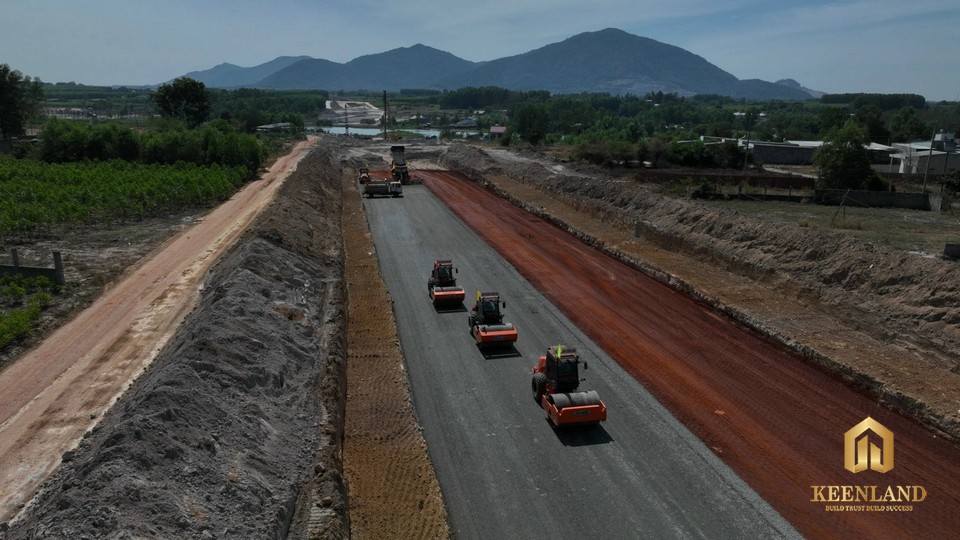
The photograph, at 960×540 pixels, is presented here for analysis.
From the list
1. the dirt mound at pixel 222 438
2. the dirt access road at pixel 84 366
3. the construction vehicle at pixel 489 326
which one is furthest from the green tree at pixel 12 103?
the construction vehicle at pixel 489 326

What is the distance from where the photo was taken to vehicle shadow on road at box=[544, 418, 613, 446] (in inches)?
685

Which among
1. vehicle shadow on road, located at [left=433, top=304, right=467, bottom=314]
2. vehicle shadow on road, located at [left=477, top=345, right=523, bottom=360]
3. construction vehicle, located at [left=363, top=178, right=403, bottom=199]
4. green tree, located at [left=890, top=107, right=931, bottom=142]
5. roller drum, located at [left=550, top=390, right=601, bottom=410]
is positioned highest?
green tree, located at [left=890, top=107, right=931, bottom=142]

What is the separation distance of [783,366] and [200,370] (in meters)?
18.8

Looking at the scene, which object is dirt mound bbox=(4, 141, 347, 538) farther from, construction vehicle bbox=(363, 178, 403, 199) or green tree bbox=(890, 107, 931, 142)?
green tree bbox=(890, 107, 931, 142)

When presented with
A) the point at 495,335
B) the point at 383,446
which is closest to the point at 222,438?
the point at 383,446

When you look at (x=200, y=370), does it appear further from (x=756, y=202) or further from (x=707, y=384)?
(x=756, y=202)

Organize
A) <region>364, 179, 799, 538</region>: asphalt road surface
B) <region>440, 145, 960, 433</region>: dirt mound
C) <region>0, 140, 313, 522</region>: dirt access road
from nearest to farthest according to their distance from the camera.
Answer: <region>364, 179, 799, 538</region>: asphalt road surface < <region>0, 140, 313, 522</region>: dirt access road < <region>440, 145, 960, 433</region>: dirt mound

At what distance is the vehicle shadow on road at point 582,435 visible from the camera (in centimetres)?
1739

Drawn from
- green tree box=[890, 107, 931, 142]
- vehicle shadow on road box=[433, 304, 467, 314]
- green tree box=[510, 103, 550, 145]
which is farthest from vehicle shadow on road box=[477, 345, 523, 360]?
green tree box=[890, 107, 931, 142]

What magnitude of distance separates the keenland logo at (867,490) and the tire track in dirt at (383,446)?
9128 millimetres

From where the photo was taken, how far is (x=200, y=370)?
55.5ft

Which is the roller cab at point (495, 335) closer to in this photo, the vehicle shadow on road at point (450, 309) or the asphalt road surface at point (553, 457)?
the asphalt road surface at point (553, 457)

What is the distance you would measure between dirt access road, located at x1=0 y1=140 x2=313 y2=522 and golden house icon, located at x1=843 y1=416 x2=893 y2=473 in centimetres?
1989

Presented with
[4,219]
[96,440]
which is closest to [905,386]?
[96,440]
